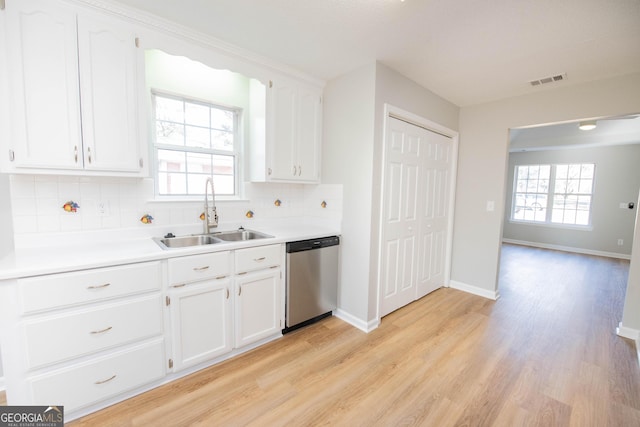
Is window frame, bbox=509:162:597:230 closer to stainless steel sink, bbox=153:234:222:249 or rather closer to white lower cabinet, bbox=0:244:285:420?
white lower cabinet, bbox=0:244:285:420

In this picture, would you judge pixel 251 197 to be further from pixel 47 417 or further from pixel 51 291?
pixel 47 417

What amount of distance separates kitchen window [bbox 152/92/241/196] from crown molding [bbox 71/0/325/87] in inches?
22.6

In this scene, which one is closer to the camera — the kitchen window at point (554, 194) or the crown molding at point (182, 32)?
the crown molding at point (182, 32)

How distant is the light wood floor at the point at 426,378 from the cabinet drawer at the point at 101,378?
13cm

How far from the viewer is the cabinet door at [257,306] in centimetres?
207

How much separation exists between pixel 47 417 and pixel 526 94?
15.7 feet

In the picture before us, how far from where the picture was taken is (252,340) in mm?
2148

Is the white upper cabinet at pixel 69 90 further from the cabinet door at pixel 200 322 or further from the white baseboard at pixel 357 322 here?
the white baseboard at pixel 357 322

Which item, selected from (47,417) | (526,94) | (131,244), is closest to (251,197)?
(131,244)

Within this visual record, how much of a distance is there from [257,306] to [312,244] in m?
0.71

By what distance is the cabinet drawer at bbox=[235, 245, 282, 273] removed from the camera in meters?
2.03

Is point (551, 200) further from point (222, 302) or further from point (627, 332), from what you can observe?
point (222, 302)

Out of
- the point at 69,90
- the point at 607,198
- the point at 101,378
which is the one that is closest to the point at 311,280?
the point at 101,378

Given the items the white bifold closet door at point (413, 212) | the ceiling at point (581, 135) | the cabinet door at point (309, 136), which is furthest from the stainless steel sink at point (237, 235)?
the ceiling at point (581, 135)
